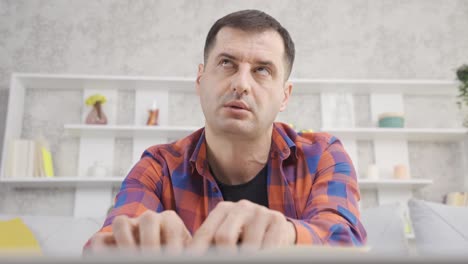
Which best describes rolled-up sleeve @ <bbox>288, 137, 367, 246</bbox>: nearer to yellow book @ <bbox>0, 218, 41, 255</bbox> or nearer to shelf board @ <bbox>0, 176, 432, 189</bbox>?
yellow book @ <bbox>0, 218, 41, 255</bbox>

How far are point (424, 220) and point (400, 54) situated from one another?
7.05 ft

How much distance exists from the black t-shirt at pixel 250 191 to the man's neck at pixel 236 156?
37 millimetres

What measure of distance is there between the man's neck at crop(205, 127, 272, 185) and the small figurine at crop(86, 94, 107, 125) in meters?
1.96

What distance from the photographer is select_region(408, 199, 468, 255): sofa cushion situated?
177cm

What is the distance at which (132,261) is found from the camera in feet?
0.47

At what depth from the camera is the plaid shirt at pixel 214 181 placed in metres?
1.26

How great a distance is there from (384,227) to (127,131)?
1922 millimetres

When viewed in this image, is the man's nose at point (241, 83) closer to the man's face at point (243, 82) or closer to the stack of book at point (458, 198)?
the man's face at point (243, 82)

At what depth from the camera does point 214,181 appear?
1391 mm

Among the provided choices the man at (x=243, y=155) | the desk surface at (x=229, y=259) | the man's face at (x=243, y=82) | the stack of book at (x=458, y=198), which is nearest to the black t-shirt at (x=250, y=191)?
the man at (x=243, y=155)

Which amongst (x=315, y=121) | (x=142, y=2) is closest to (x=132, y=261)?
(x=315, y=121)

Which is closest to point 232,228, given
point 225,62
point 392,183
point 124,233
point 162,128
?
point 124,233

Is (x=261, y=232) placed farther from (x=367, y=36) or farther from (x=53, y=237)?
(x=367, y=36)

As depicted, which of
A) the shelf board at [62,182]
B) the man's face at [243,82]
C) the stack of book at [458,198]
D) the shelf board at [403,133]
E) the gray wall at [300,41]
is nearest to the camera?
the man's face at [243,82]
